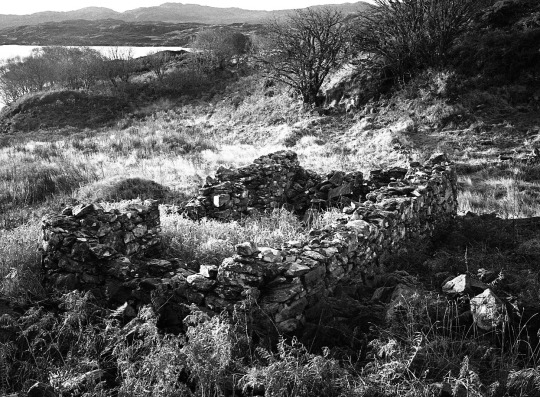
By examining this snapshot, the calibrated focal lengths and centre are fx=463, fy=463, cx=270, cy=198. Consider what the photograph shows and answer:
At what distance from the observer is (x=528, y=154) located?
12.5 meters

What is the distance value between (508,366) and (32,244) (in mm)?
5354

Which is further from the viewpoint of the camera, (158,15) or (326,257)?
(158,15)

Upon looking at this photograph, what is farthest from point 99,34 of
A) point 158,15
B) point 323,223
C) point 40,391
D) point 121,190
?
point 40,391

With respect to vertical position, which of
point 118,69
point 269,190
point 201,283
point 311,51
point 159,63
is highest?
point 311,51

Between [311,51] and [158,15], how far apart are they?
13812 cm

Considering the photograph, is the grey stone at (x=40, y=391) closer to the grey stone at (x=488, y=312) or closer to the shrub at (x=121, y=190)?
the grey stone at (x=488, y=312)

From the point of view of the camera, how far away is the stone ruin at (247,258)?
4.32m

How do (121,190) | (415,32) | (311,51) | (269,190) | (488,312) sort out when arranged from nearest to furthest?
1. (488,312)
2. (269,190)
3. (121,190)
4. (415,32)
5. (311,51)

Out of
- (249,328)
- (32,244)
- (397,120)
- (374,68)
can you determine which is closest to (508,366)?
(249,328)

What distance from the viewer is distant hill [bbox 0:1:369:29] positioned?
132625mm

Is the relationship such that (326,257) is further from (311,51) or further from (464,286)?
(311,51)

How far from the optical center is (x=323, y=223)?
294 inches

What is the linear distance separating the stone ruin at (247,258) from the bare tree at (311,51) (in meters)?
16.2

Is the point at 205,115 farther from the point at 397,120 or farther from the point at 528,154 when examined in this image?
the point at 528,154
